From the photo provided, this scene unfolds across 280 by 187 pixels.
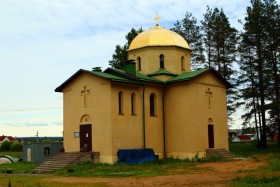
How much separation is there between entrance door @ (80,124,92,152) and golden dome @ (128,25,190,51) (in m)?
8.54

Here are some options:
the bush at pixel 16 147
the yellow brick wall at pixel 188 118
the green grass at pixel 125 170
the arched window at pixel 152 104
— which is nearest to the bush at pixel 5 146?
the bush at pixel 16 147

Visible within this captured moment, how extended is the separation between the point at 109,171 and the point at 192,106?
964 centimetres

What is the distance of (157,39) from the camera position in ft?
109

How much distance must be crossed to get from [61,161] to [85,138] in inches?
101

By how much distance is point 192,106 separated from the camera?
30188 millimetres

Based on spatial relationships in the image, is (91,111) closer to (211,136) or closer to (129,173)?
(129,173)

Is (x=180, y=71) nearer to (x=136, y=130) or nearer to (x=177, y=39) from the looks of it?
(x=177, y=39)

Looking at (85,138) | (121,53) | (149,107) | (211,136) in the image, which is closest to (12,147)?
(121,53)

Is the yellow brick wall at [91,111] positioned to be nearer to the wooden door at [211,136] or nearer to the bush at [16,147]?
the wooden door at [211,136]

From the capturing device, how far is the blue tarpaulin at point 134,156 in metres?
27.4

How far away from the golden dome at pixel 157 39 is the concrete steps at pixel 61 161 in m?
10.8

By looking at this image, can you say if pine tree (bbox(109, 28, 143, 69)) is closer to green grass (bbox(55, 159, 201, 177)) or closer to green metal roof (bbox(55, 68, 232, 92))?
green metal roof (bbox(55, 68, 232, 92))

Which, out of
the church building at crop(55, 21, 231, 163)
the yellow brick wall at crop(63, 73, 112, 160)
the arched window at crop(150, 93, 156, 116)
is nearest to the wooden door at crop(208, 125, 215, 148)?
the church building at crop(55, 21, 231, 163)

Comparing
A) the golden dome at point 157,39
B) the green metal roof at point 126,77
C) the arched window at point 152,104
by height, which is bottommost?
the arched window at point 152,104
